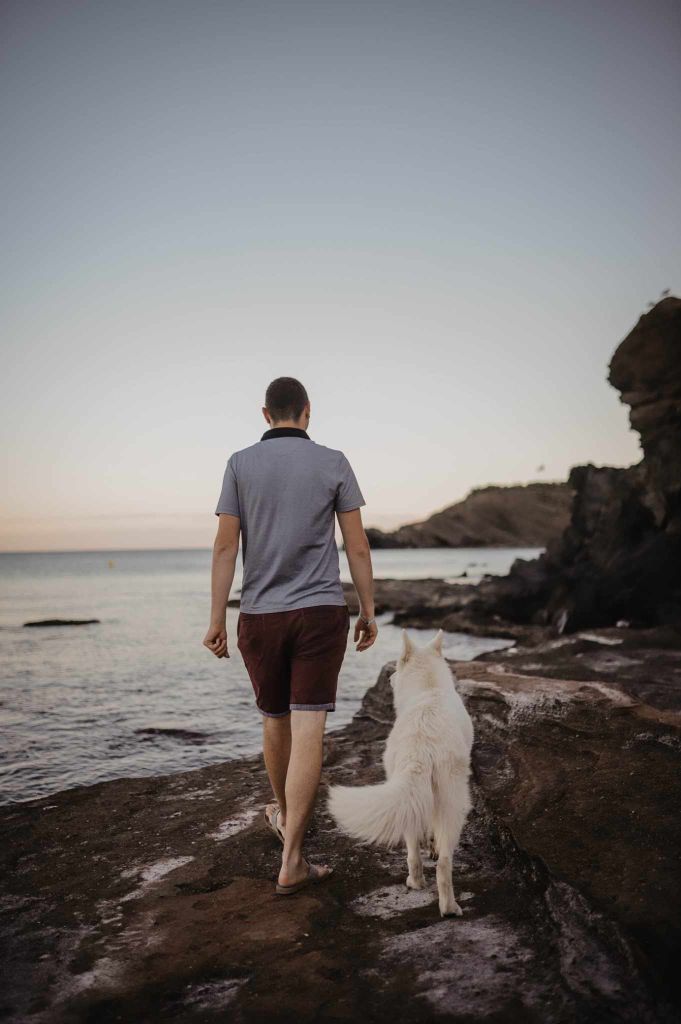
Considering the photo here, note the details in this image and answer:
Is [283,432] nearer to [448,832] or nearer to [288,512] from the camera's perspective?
[288,512]

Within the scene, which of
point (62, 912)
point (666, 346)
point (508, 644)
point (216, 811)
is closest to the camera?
point (62, 912)

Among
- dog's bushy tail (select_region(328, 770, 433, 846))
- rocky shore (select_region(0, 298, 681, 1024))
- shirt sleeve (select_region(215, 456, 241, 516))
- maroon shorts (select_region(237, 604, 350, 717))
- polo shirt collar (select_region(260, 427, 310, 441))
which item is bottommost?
rocky shore (select_region(0, 298, 681, 1024))

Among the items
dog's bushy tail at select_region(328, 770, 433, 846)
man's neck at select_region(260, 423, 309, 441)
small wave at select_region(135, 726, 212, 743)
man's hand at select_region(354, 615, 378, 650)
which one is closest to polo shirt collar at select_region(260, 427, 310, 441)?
man's neck at select_region(260, 423, 309, 441)

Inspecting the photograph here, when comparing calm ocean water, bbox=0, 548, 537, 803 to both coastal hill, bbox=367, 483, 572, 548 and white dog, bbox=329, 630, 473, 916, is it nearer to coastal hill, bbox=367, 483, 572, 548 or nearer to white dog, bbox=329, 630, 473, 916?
white dog, bbox=329, 630, 473, 916

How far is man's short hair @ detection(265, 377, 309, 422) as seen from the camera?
3883mm

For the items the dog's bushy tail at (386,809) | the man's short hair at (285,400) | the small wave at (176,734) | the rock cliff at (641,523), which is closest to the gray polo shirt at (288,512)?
the man's short hair at (285,400)

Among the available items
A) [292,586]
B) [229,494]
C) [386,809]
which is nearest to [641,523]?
[292,586]

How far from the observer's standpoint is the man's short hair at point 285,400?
388 centimetres

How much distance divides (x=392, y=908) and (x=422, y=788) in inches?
27.6

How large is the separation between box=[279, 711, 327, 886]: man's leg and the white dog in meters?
0.42

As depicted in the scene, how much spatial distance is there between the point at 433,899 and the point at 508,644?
48.5ft

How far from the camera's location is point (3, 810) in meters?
5.61

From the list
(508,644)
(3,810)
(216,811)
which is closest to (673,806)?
(216,811)

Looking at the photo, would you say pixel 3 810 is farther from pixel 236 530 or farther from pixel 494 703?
pixel 494 703
